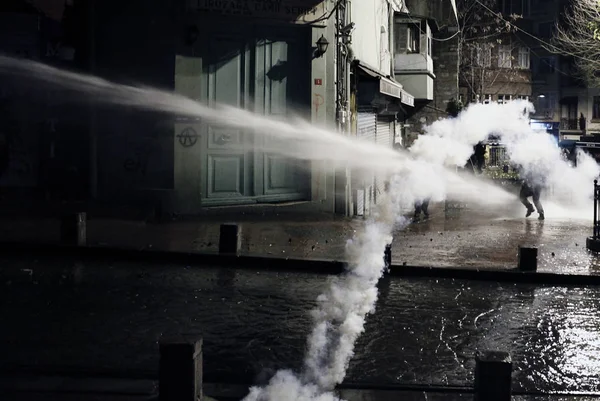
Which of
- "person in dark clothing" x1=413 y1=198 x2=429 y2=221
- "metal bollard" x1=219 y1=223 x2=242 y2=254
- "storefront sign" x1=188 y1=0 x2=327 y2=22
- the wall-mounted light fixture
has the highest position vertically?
"storefront sign" x1=188 y1=0 x2=327 y2=22

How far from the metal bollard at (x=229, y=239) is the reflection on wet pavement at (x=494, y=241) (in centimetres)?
252

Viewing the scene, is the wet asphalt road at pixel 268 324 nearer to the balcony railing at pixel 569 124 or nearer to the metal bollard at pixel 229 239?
the metal bollard at pixel 229 239

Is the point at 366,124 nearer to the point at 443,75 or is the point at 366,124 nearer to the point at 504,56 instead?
the point at 443,75

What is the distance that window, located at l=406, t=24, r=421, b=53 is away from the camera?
94.0 feet

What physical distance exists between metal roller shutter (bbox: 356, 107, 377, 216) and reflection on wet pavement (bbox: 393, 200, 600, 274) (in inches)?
61.4

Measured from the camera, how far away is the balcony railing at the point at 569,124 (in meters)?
60.3

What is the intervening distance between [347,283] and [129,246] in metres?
3.83

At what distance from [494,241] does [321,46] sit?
232 inches

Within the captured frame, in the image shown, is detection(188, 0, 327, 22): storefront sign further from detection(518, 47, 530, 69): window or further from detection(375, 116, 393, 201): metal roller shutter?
detection(518, 47, 530, 69): window

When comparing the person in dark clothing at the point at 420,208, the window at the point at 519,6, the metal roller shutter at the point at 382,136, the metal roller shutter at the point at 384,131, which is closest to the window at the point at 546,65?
the window at the point at 519,6

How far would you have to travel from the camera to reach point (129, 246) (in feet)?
39.8

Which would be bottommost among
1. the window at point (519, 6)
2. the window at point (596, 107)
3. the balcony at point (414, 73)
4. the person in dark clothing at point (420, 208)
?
the person in dark clothing at point (420, 208)

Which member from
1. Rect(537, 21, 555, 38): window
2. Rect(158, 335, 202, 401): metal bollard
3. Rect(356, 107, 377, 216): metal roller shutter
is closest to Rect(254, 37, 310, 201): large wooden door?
Rect(356, 107, 377, 216): metal roller shutter

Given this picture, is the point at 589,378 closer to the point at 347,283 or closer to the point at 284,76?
the point at 347,283
